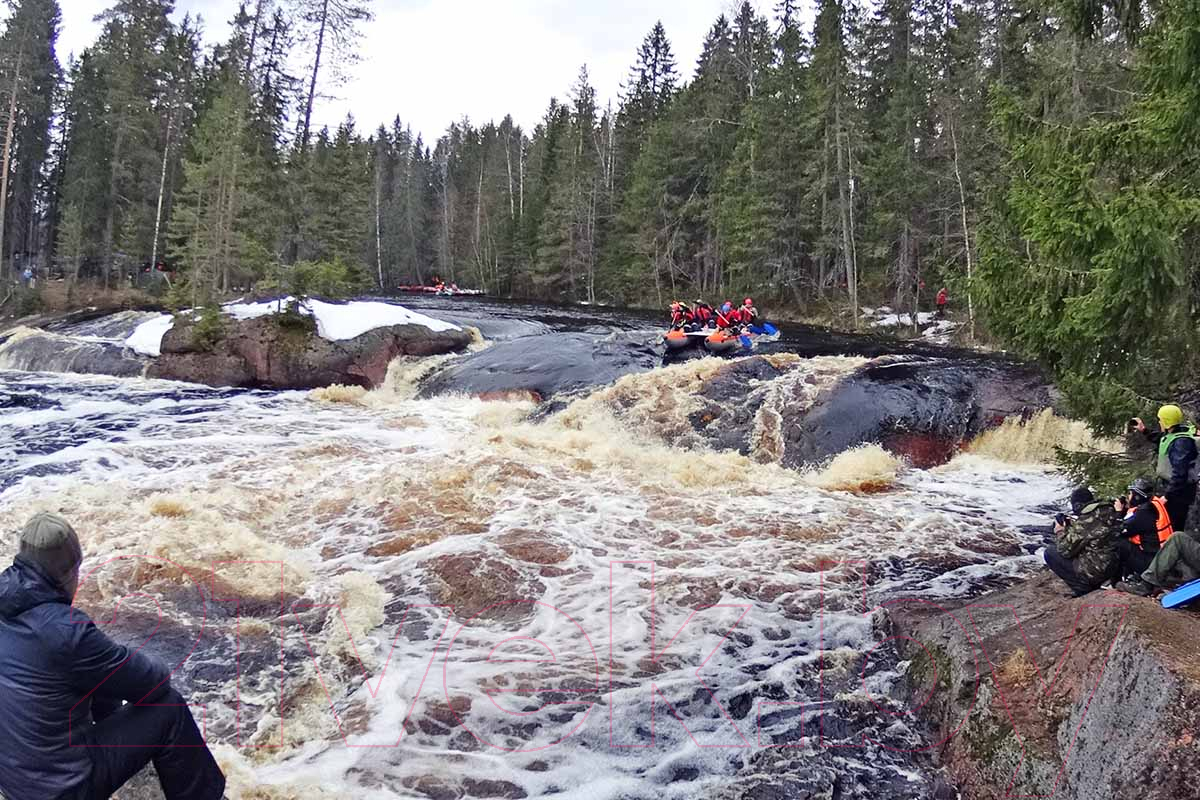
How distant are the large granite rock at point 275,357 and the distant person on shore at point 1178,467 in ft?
53.2

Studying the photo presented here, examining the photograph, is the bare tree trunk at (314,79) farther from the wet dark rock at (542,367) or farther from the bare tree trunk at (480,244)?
the bare tree trunk at (480,244)

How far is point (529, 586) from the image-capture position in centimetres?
735

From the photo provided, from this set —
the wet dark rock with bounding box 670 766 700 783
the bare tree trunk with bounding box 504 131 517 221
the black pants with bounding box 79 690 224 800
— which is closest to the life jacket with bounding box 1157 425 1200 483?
the wet dark rock with bounding box 670 766 700 783

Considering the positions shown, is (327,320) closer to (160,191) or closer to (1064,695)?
(1064,695)

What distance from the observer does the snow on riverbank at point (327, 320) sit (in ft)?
63.1

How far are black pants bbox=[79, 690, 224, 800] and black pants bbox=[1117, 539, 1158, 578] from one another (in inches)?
236

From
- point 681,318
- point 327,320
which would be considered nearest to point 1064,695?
point 681,318

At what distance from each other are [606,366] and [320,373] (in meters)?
7.10

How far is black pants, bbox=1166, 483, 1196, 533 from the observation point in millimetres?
5570

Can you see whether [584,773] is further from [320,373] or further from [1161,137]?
[320,373]

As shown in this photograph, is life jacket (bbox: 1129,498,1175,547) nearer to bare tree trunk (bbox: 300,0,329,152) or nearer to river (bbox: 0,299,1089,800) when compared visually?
river (bbox: 0,299,1089,800)

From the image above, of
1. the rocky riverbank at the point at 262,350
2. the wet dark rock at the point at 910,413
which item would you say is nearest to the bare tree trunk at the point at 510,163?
the rocky riverbank at the point at 262,350

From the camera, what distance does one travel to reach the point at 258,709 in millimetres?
5227

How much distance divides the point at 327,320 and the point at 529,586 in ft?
46.4
